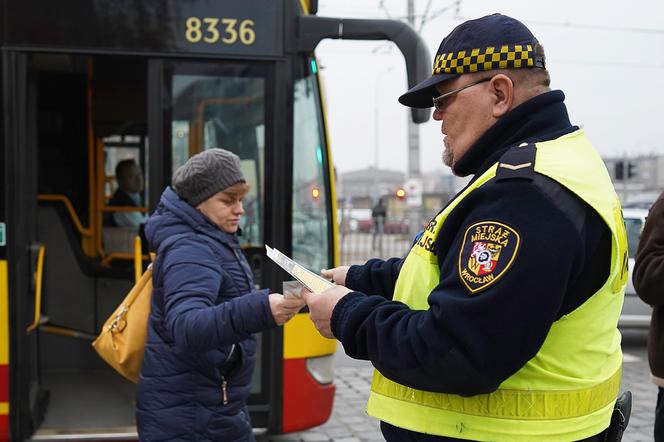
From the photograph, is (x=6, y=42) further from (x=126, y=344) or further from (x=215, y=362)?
(x=215, y=362)

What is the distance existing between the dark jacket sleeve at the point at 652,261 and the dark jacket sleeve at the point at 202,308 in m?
1.61

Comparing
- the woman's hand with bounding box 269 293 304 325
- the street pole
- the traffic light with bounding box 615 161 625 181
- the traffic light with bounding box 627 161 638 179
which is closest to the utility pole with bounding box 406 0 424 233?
the street pole

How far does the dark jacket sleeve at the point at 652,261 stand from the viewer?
2.89 meters

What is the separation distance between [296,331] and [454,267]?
117 inches

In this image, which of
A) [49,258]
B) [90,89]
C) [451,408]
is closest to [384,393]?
[451,408]

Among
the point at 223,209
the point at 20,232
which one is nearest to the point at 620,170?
the point at 20,232

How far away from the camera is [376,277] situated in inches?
81.6

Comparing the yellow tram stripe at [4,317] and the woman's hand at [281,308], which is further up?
the woman's hand at [281,308]

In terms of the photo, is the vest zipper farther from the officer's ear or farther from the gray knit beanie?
the officer's ear

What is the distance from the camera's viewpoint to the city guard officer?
134 cm

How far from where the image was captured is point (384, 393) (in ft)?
5.43

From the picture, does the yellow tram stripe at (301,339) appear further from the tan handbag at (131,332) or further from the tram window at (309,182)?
the tan handbag at (131,332)

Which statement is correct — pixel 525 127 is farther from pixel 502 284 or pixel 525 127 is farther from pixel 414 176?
pixel 414 176

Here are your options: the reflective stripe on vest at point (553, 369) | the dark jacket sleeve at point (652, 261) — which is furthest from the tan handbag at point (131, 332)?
the dark jacket sleeve at point (652, 261)
